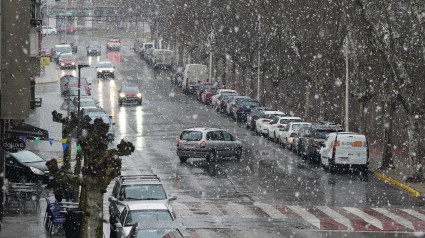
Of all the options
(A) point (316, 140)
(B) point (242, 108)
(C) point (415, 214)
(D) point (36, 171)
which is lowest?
(C) point (415, 214)

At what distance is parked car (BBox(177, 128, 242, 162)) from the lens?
1470 inches

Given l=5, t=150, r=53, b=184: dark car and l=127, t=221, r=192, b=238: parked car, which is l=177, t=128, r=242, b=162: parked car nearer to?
l=5, t=150, r=53, b=184: dark car

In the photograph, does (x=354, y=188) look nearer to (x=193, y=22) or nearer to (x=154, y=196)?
(x=154, y=196)

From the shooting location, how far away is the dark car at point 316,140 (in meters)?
37.3

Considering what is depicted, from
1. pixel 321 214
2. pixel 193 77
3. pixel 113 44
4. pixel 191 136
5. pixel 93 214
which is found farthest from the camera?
pixel 113 44

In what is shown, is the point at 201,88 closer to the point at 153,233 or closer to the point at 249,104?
the point at 249,104

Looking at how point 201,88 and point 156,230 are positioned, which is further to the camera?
point 201,88

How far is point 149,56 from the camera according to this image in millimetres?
97188

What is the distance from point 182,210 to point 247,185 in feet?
19.1

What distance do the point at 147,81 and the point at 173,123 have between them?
1107 inches

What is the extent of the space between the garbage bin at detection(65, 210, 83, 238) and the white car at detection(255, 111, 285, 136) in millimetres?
27108

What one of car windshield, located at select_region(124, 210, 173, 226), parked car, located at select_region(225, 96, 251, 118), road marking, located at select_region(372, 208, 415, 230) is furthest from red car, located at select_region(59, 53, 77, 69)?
car windshield, located at select_region(124, 210, 173, 226)

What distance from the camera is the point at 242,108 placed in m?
54.8

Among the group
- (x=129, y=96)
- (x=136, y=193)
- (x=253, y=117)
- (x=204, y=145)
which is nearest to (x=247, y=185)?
(x=204, y=145)
